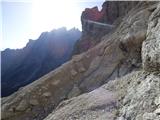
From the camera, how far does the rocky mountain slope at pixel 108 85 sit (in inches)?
240

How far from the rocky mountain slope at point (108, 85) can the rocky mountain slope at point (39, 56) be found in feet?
123

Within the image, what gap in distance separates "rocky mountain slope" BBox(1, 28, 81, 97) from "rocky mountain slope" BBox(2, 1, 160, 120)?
37493 millimetres

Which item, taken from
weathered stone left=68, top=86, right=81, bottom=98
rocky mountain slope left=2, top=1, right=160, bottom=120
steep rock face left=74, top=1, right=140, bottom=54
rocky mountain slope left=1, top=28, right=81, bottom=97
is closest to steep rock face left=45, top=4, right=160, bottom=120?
rocky mountain slope left=2, top=1, right=160, bottom=120

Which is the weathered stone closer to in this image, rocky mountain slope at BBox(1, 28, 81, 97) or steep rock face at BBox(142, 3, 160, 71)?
steep rock face at BBox(142, 3, 160, 71)

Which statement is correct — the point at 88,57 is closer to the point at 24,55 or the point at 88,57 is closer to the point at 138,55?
the point at 138,55

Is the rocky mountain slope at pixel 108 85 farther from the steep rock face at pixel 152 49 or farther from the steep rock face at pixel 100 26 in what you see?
the steep rock face at pixel 100 26

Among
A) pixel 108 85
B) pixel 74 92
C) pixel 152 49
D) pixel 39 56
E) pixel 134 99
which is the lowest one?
pixel 39 56

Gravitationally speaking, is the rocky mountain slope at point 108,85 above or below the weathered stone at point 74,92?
above

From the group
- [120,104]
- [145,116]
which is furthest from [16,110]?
[145,116]

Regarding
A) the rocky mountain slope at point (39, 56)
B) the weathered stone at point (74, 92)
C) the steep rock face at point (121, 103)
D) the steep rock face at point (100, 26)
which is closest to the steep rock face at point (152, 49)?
the steep rock face at point (121, 103)

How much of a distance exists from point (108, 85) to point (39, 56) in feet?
198

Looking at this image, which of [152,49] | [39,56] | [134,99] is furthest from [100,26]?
[134,99]

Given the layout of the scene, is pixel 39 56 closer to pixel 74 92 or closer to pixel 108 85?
pixel 74 92

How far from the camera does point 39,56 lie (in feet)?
226
